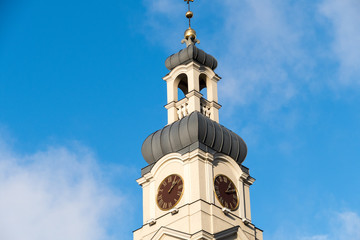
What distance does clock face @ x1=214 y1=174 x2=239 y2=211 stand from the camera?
40062 mm

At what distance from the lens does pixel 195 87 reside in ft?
142

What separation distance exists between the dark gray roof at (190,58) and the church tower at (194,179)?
0.97 metres

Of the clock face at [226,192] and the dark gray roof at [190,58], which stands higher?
the dark gray roof at [190,58]

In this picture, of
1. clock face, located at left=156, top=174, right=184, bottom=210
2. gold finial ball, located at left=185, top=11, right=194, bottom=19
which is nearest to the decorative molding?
clock face, located at left=156, top=174, right=184, bottom=210

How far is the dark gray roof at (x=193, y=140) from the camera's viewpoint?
133 feet

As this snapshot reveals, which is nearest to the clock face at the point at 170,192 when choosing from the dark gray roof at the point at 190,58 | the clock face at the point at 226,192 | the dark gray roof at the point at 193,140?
the dark gray roof at the point at 193,140

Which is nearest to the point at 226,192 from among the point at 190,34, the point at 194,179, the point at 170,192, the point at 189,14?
the point at 194,179

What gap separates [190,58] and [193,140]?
196 inches

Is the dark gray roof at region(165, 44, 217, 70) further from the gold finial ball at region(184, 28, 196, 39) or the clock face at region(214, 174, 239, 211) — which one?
the clock face at region(214, 174, 239, 211)

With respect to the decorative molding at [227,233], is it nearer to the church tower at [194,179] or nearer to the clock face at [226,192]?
the church tower at [194,179]

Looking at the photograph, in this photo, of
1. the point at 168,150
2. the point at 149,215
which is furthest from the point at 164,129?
the point at 149,215

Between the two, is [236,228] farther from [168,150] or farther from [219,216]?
[168,150]

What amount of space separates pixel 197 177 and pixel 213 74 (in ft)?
22.4

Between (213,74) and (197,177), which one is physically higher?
(213,74)
